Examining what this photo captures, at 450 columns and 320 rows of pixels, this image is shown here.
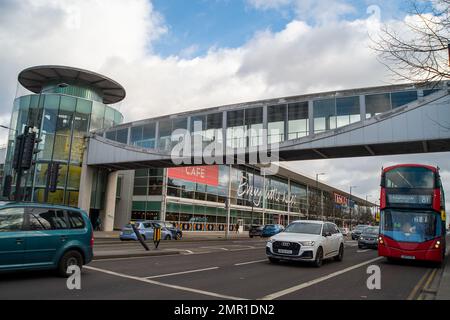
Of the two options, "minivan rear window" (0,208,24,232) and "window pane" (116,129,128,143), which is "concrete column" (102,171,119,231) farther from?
"minivan rear window" (0,208,24,232)

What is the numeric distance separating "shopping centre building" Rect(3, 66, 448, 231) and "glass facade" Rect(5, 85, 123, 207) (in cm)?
9

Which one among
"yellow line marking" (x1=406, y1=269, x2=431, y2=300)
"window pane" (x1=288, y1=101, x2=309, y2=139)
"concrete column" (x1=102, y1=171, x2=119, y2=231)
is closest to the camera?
"yellow line marking" (x1=406, y1=269, x2=431, y2=300)

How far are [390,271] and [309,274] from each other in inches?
146

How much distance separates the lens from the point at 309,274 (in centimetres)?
1173

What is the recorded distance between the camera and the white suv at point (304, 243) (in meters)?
13.1

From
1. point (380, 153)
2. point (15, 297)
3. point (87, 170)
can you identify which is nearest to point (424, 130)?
point (380, 153)

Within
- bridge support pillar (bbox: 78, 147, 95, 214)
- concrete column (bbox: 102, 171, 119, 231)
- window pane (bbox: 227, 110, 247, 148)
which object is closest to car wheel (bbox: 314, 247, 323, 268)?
window pane (bbox: 227, 110, 247, 148)

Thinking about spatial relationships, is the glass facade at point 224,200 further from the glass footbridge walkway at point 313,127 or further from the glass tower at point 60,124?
the glass tower at point 60,124

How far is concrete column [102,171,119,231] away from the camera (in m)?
41.0

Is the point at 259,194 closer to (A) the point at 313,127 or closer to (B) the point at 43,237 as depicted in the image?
(A) the point at 313,127

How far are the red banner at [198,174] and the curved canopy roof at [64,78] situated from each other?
11.3 meters

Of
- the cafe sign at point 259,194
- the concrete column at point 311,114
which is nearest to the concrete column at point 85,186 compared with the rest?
the concrete column at point 311,114

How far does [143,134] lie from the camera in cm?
3859
